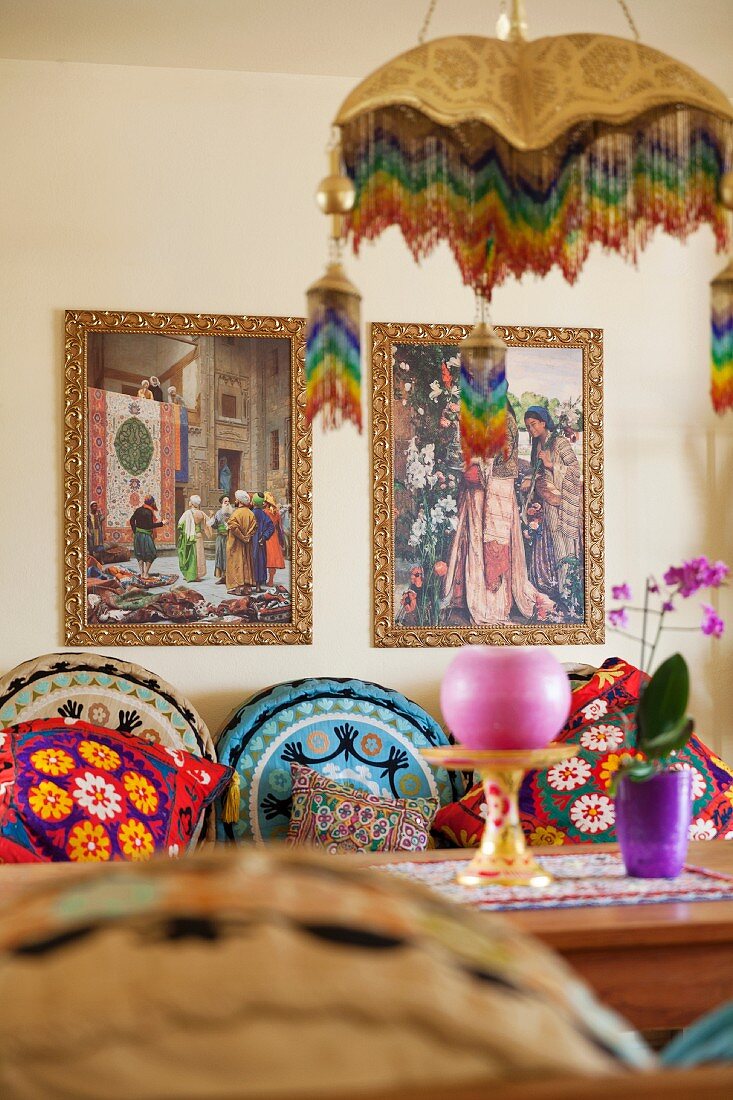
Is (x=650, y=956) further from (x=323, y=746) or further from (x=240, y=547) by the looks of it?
(x=240, y=547)

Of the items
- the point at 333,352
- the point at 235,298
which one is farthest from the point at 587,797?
the point at 235,298

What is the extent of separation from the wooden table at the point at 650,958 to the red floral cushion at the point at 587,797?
4.33 ft

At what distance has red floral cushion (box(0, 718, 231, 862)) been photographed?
8.83 ft

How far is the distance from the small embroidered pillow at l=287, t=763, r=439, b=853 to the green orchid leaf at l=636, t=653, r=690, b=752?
4.18ft

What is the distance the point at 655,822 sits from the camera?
1.97m

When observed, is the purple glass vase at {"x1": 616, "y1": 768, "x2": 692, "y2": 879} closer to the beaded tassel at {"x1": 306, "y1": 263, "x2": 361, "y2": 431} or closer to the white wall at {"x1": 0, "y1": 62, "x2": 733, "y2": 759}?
the beaded tassel at {"x1": 306, "y1": 263, "x2": 361, "y2": 431}

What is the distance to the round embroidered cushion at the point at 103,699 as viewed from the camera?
11.0 feet

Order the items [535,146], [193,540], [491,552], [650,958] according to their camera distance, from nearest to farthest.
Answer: [650,958], [535,146], [193,540], [491,552]

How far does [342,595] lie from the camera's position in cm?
375

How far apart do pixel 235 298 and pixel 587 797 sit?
1.79 metres

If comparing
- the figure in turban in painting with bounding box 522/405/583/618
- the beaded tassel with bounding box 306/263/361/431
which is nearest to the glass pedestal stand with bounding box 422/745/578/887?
the beaded tassel with bounding box 306/263/361/431

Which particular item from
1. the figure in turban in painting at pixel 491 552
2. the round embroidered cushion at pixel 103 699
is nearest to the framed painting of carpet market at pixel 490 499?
the figure in turban in painting at pixel 491 552

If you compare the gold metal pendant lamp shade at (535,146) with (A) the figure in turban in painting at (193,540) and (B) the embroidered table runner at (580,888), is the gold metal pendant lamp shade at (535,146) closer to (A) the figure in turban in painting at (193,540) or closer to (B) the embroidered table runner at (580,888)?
(B) the embroidered table runner at (580,888)

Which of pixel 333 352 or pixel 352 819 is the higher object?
pixel 333 352
